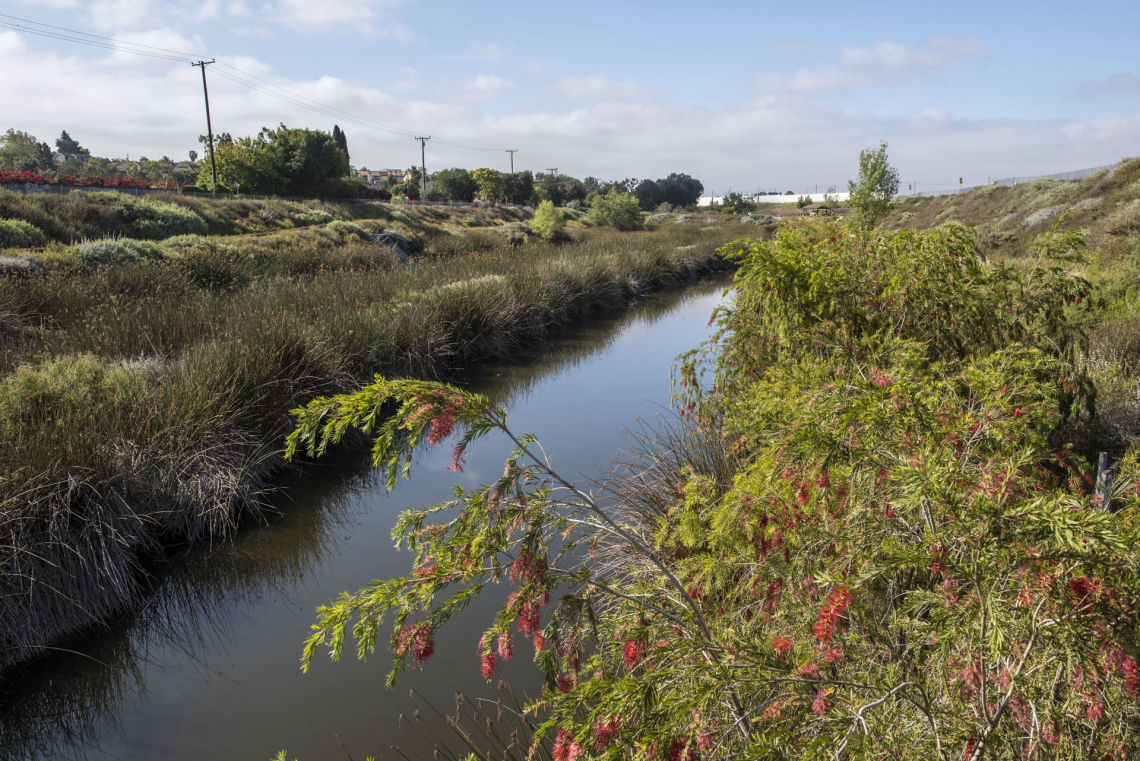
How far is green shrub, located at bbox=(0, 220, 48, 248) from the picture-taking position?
17562 millimetres

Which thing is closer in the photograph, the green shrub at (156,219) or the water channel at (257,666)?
the water channel at (257,666)

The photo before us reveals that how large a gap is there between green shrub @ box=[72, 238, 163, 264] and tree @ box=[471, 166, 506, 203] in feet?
175

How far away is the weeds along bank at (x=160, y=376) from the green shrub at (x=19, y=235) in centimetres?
459

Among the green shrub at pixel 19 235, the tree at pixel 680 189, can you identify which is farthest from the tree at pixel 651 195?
the green shrub at pixel 19 235

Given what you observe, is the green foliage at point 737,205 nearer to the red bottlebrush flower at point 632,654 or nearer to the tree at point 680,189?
the tree at point 680,189

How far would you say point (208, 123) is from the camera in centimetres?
3981

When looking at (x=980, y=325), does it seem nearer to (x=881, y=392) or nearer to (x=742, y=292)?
(x=742, y=292)

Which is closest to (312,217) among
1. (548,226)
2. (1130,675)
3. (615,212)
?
(548,226)

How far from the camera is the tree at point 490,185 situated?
68312 millimetres

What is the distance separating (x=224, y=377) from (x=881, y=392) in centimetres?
616

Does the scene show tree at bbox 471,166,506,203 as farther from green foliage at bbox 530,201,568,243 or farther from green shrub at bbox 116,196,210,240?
green shrub at bbox 116,196,210,240

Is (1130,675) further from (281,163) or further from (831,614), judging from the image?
(281,163)

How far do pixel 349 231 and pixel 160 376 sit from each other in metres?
22.4

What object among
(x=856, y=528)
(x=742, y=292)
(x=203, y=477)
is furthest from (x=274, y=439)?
(x=856, y=528)
